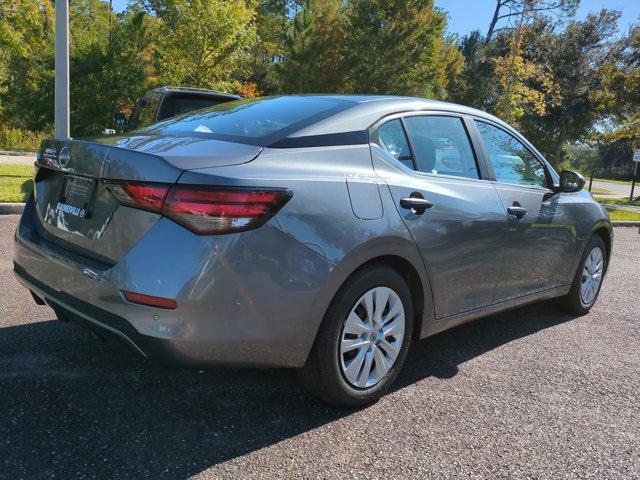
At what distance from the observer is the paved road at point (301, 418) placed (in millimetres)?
2430

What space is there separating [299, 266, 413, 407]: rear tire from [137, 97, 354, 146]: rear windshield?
84cm

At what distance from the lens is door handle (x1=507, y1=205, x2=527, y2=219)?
371 centimetres

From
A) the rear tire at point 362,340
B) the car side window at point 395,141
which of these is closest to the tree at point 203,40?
the car side window at point 395,141

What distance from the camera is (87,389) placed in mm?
3002

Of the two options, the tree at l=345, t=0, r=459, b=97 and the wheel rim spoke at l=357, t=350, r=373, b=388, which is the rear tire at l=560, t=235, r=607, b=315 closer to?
the wheel rim spoke at l=357, t=350, r=373, b=388

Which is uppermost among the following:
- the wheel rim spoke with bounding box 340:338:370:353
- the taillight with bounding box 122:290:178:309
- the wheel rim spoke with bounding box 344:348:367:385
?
the taillight with bounding box 122:290:178:309

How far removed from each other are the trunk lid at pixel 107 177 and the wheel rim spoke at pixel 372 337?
95 centimetres

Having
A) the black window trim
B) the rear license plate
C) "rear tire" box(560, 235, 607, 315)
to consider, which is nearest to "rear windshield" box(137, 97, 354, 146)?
the rear license plate

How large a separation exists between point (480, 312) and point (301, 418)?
56.9 inches

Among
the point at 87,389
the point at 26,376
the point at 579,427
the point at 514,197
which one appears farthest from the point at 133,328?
the point at 514,197

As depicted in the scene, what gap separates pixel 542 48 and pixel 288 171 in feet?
106

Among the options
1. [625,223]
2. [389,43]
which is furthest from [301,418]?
[389,43]

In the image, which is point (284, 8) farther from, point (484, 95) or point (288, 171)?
point (288, 171)

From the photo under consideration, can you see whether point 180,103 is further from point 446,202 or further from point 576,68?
point 576,68
